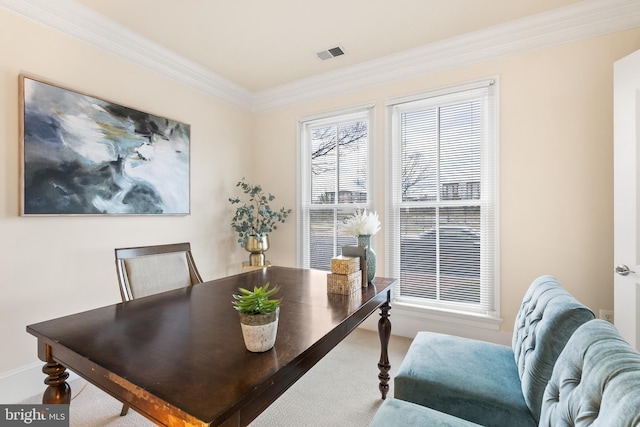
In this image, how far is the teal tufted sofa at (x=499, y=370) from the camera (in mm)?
1085

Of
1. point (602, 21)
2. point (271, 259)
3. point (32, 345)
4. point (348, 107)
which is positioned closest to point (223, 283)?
point (32, 345)

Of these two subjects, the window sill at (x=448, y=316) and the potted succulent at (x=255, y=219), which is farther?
the potted succulent at (x=255, y=219)

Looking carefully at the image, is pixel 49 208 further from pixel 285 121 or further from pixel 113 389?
pixel 285 121

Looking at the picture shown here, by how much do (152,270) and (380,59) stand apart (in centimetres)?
278

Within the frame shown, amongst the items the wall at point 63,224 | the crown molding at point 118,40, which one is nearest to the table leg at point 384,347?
the wall at point 63,224

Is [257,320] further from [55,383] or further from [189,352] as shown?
[55,383]

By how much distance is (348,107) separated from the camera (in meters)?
3.24

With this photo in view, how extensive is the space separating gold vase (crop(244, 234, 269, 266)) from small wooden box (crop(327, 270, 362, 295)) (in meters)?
1.80

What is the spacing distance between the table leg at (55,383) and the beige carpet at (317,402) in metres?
0.87

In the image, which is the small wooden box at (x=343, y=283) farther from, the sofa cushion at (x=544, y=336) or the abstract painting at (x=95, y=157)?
the abstract painting at (x=95, y=157)

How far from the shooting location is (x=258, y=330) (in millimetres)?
923

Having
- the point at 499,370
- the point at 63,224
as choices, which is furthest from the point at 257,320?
the point at 63,224

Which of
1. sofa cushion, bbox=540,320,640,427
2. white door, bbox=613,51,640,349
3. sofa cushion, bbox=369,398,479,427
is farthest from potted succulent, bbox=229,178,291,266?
white door, bbox=613,51,640,349

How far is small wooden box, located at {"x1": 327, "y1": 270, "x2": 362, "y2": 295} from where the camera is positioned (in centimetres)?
160
